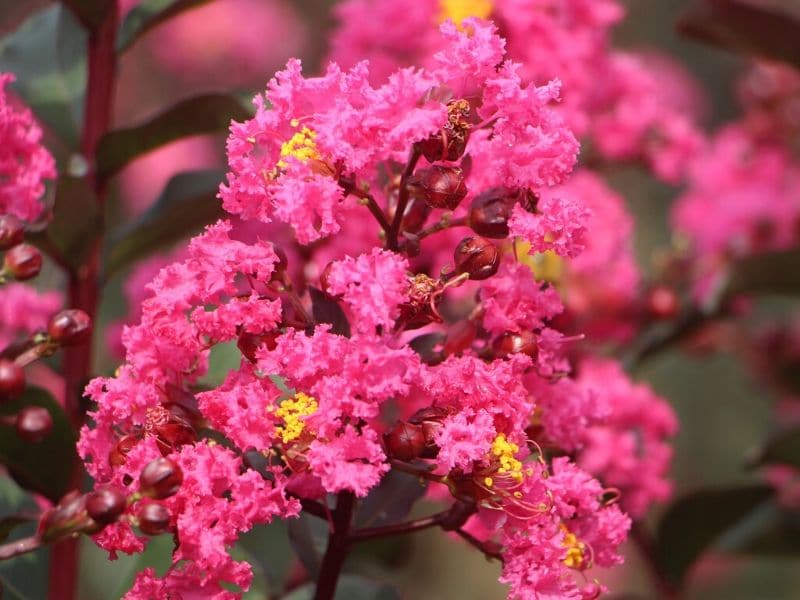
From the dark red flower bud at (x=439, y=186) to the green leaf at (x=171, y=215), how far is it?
1.37ft

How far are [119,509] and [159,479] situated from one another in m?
0.03

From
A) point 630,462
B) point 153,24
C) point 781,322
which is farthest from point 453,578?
point 153,24

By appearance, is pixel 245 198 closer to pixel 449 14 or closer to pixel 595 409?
pixel 595 409

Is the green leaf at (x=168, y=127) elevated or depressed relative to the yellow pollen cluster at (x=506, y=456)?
elevated

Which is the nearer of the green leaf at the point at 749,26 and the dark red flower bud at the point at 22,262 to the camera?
the dark red flower bud at the point at 22,262

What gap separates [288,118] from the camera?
93 cm

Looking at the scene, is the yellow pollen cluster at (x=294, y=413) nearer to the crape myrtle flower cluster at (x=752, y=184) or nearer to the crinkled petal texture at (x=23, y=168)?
the crinkled petal texture at (x=23, y=168)

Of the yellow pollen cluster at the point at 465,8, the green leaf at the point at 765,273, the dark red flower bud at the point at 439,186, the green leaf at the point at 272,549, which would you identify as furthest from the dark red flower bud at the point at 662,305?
the dark red flower bud at the point at 439,186

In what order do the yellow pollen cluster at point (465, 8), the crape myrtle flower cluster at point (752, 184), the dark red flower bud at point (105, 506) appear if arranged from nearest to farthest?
the dark red flower bud at point (105, 506) < the yellow pollen cluster at point (465, 8) < the crape myrtle flower cluster at point (752, 184)

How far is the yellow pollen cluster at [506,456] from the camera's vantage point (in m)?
0.89

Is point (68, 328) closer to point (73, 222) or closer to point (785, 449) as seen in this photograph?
point (73, 222)

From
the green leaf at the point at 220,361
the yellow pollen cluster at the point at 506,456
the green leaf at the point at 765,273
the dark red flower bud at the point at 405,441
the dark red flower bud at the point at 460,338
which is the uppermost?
the dark red flower bud at the point at 460,338

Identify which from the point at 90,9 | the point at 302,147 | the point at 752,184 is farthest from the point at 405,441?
the point at 752,184

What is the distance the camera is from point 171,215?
132 centimetres
